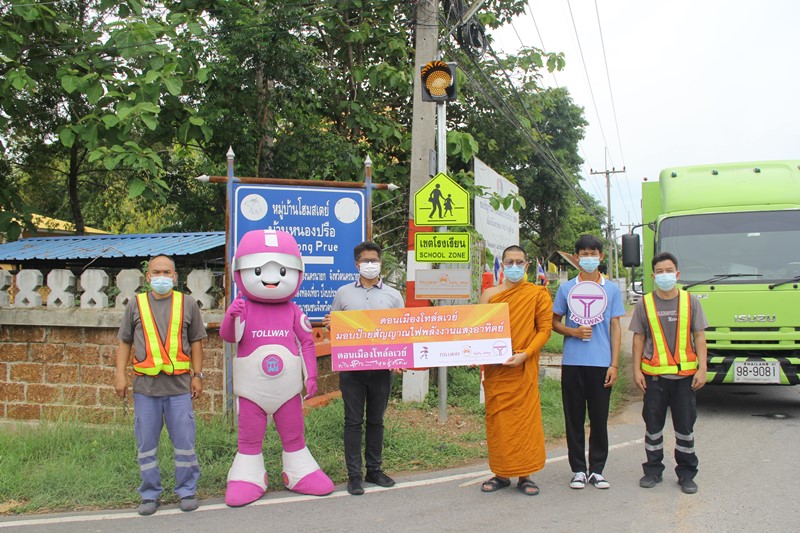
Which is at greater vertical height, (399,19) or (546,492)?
(399,19)

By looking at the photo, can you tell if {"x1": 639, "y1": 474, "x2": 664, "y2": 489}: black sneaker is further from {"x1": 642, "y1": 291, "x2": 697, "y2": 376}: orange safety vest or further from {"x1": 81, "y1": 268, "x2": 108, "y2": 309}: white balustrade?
{"x1": 81, "y1": 268, "x2": 108, "y2": 309}: white balustrade

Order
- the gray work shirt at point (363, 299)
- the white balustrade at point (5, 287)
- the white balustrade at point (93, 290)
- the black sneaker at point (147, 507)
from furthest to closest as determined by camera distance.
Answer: the white balustrade at point (5, 287), the white balustrade at point (93, 290), the gray work shirt at point (363, 299), the black sneaker at point (147, 507)

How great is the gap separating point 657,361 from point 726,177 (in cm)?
472

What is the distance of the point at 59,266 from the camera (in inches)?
373

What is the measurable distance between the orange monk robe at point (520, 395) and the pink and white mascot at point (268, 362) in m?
1.29

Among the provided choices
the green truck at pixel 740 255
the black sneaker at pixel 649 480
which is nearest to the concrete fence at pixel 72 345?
the black sneaker at pixel 649 480

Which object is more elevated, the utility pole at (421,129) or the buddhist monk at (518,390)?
the utility pole at (421,129)

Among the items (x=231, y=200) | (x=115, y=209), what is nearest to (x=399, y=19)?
(x=231, y=200)

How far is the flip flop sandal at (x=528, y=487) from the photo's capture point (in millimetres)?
4980

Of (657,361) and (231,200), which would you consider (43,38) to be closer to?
(231,200)

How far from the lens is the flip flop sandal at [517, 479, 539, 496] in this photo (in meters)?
4.98

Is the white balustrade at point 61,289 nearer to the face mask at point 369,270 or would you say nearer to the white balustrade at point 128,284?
the white balustrade at point 128,284

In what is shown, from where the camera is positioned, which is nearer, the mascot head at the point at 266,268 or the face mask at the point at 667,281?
the mascot head at the point at 266,268

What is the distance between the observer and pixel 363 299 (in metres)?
5.37
